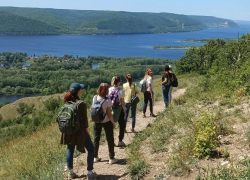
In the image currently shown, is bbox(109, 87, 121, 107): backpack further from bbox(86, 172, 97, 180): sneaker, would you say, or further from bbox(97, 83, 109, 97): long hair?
bbox(86, 172, 97, 180): sneaker

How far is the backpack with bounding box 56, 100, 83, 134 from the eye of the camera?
410cm

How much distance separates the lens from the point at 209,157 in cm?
419

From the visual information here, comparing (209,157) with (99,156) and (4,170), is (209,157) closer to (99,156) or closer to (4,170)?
(99,156)

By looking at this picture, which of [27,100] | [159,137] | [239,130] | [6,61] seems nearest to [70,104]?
[159,137]

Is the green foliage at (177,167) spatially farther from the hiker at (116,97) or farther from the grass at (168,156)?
the hiker at (116,97)

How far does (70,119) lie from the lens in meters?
4.09

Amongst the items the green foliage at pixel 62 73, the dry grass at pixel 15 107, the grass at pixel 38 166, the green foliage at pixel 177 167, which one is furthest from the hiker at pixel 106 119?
the green foliage at pixel 62 73

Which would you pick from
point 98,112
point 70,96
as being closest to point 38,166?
point 98,112

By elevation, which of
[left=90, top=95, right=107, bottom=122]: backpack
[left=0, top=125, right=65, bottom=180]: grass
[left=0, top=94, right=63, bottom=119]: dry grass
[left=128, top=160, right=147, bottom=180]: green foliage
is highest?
[left=90, top=95, right=107, bottom=122]: backpack

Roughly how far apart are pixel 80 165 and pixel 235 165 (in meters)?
2.84

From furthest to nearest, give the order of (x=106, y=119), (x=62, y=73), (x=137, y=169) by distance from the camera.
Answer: (x=62, y=73)
(x=106, y=119)
(x=137, y=169)

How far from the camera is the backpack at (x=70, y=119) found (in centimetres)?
410

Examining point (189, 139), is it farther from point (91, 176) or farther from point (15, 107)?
point (15, 107)

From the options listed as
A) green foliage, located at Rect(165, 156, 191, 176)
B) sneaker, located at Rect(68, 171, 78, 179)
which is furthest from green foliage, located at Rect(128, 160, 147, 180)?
sneaker, located at Rect(68, 171, 78, 179)
